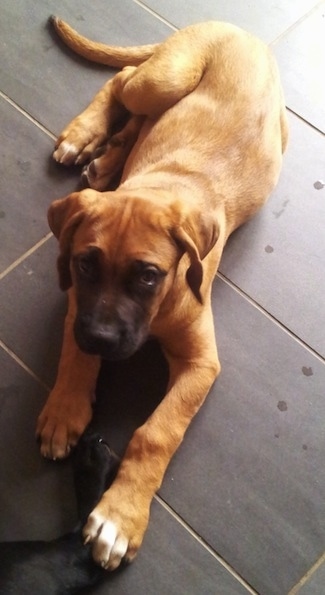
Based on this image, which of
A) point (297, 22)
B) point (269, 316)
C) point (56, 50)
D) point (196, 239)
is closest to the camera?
point (196, 239)

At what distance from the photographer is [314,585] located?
7.33ft

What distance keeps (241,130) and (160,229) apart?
2.37 feet

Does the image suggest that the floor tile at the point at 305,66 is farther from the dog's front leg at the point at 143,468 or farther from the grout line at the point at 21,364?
the grout line at the point at 21,364

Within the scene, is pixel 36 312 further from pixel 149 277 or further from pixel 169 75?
pixel 169 75

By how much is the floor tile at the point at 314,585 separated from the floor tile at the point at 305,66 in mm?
1918

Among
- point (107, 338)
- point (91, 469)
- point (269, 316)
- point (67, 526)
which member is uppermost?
point (107, 338)

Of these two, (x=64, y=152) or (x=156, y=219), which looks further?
(x=64, y=152)

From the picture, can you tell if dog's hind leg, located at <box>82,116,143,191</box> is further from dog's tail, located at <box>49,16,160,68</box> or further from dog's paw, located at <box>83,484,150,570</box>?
dog's paw, located at <box>83,484,150,570</box>

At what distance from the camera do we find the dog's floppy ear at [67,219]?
1.94 meters

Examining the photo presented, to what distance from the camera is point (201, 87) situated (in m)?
2.55

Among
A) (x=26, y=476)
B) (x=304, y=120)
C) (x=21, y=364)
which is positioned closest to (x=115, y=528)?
(x=26, y=476)

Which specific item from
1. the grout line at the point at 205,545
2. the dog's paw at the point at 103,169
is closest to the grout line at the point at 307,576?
the grout line at the point at 205,545

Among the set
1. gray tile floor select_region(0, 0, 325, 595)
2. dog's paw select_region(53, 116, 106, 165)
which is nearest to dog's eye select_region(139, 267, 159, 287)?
gray tile floor select_region(0, 0, 325, 595)

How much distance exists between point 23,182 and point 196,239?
1101 millimetres
